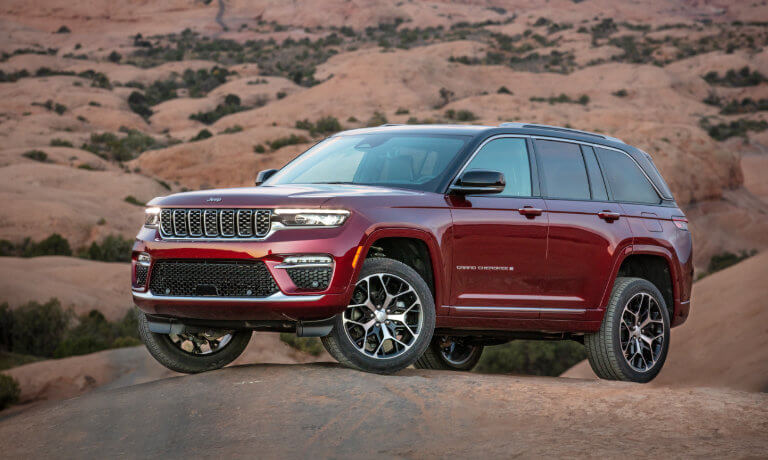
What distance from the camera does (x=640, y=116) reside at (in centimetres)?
6031

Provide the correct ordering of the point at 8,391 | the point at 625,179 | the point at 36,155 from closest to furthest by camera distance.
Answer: the point at 625,179 → the point at 8,391 → the point at 36,155

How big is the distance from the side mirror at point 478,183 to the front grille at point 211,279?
1.66m

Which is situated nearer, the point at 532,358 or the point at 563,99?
the point at 532,358

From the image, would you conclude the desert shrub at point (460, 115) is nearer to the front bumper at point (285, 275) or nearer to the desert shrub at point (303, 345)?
the desert shrub at point (303, 345)

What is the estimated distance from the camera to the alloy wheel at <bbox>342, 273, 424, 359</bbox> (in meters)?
6.99

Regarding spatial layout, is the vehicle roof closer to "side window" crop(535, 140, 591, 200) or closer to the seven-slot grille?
"side window" crop(535, 140, 591, 200)

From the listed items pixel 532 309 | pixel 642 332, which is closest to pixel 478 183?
pixel 532 309

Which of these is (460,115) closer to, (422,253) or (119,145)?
(119,145)

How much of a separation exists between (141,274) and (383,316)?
1.78 metres

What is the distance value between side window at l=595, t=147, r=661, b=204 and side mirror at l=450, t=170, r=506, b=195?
6.64 ft

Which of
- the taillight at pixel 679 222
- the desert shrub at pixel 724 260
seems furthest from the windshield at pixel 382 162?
the desert shrub at pixel 724 260

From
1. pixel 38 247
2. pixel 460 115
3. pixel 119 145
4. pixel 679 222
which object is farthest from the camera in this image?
pixel 460 115

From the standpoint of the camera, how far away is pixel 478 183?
24.1ft

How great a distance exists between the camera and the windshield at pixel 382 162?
25.8 feet
